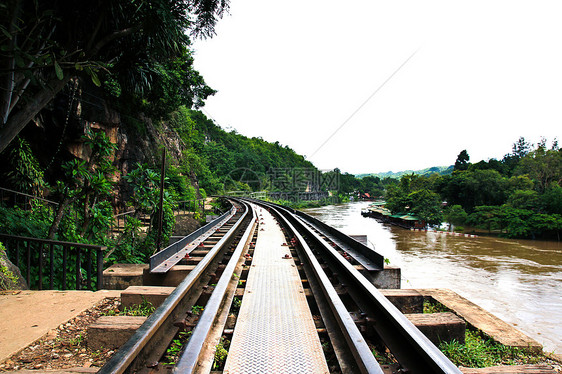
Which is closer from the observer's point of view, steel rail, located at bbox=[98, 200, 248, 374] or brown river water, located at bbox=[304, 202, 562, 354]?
steel rail, located at bbox=[98, 200, 248, 374]

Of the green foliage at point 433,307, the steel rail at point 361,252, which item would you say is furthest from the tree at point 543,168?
the green foliage at point 433,307

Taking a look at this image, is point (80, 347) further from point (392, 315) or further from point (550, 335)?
point (550, 335)

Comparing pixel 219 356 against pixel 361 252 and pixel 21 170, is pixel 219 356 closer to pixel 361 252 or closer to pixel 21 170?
pixel 361 252

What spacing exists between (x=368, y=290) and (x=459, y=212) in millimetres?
45076

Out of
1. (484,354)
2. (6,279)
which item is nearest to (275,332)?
(484,354)

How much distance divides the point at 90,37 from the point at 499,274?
1961cm

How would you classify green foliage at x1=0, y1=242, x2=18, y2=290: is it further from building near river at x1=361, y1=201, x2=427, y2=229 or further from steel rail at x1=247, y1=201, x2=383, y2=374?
building near river at x1=361, y1=201, x2=427, y2=229

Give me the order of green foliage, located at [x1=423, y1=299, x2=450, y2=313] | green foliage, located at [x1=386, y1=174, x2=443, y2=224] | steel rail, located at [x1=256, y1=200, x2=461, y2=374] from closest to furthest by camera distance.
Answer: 1. steel rail, located at [x1=256, y1=200, x2=461, y2=374]
2. green foliage, located at [x1=423, y1=299, x2=450, y2=313]
3. green foliage, located at [x1=386, y1=174, x2=443, y2=224]

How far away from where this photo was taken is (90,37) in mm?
5172

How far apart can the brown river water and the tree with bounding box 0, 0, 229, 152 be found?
583cm

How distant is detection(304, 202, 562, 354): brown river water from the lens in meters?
9.79

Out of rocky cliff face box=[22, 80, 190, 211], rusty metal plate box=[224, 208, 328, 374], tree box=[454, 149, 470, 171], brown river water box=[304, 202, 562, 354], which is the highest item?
tree box=[454, 149, 470, 171]

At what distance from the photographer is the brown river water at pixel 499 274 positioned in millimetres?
9794

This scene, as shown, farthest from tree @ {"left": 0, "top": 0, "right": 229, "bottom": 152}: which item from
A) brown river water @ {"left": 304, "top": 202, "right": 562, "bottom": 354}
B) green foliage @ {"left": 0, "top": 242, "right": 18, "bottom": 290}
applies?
brown river water @ {"left": 304, "top": 202, "right": 562, "bottom": 354}
